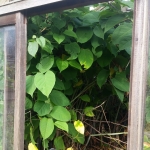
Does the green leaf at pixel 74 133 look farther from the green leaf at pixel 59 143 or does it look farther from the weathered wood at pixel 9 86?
the weathered wood at pixel 9 86

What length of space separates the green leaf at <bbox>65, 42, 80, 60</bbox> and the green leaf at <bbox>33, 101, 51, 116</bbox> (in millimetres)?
254

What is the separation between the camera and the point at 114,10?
3.82ft

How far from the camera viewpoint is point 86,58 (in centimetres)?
121

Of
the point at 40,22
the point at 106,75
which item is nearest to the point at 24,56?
the point at 40,22

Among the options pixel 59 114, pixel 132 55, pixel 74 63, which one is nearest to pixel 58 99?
pixel 59 114

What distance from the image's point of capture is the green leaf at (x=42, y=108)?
1170mm

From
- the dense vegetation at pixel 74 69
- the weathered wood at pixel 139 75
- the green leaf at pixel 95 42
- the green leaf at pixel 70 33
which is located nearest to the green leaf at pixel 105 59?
the dense vegetation at pixel 74 69

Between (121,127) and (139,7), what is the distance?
105cm

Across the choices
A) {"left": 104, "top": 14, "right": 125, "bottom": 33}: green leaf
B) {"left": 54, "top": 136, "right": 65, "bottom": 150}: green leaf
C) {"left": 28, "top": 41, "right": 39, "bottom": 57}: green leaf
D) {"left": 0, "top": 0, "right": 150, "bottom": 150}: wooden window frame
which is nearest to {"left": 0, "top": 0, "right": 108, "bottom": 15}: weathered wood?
{"left": 0, "top": 0, "right": 150, "bottom": 150}: wooden window frame

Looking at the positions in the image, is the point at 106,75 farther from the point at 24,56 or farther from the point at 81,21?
the point at 24,56

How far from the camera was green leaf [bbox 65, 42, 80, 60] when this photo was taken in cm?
122

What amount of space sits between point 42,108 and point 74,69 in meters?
0.29

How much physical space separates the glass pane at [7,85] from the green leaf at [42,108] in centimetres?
16

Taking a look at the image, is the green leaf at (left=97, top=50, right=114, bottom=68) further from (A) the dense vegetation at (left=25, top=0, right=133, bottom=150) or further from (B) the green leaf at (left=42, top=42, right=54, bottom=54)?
(B) the green leaf at (left=42, top=42, right=54, bottom=54)
